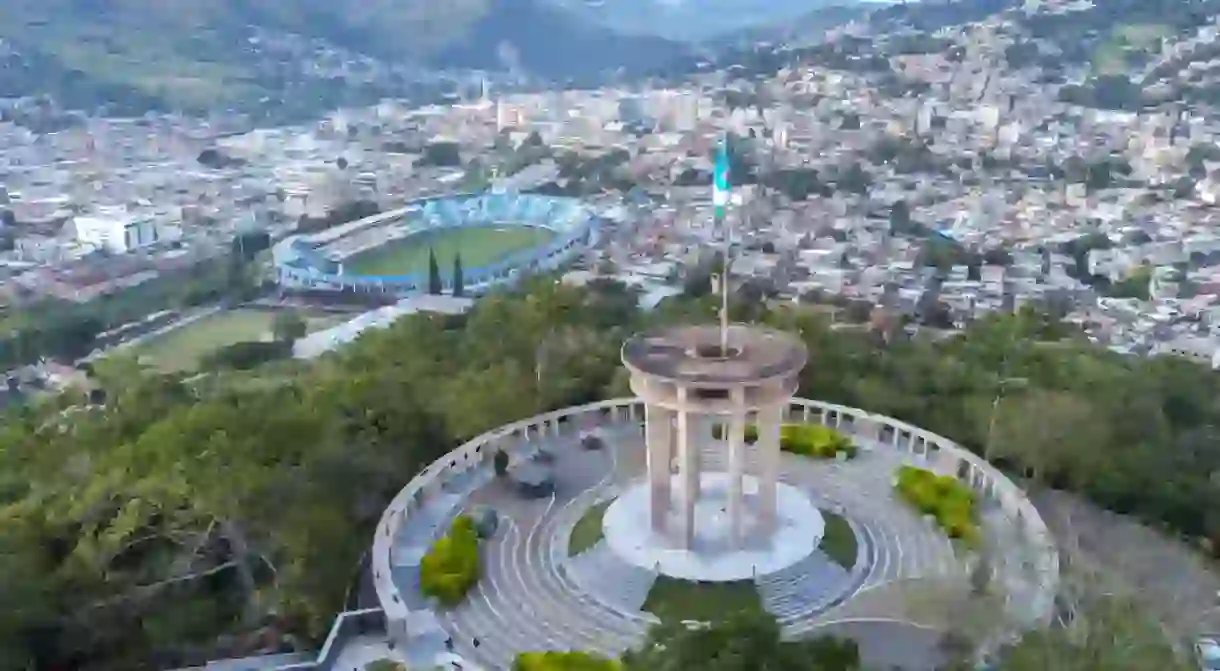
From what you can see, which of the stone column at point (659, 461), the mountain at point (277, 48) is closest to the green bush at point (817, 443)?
the stone column at point (659, 461)

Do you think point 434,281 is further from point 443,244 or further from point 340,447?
point 340,447

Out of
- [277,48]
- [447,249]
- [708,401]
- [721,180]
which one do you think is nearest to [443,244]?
[447,249]

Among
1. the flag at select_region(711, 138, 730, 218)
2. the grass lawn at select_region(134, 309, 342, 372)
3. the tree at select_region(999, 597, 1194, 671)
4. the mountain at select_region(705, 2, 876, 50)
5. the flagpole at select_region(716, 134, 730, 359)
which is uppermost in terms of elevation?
the mountain at select_region(705, 2, 876, 50)

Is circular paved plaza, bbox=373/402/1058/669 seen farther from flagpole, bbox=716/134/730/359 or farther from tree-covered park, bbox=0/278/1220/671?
flagpole, bbox=716/134/730/359

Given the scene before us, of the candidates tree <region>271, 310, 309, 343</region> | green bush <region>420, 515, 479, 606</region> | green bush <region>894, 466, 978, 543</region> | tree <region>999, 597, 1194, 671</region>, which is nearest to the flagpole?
green bush <region>894, 466, 978, 543</region>

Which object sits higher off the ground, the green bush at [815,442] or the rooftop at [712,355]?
the rooftop at [712,355]

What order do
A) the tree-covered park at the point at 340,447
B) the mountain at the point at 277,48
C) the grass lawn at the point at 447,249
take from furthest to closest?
1. the mountain at the point at 277,48
2. the grass lawn at the point at 447,249
3. the tree-covered park at the point at 340,447

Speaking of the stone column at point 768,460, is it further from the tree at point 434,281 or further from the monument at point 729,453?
the tree at point 434,281
